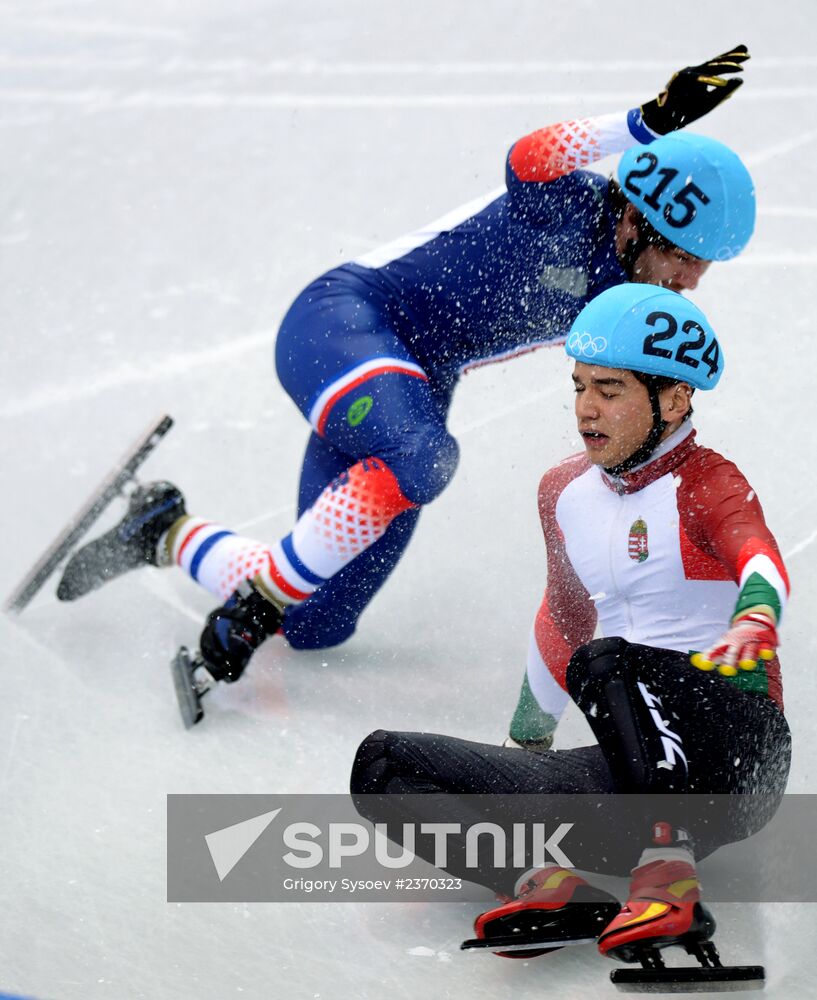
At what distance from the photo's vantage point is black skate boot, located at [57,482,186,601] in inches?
174

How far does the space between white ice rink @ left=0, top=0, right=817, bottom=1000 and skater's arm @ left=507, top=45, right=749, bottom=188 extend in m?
1.27

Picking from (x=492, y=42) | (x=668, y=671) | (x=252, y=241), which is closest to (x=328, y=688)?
(x=668, y=671)

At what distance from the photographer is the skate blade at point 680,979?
8.36ft

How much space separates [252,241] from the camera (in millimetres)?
6246

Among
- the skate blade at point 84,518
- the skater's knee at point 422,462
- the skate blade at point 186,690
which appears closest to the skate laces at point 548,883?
the skater's knee at point 422,462

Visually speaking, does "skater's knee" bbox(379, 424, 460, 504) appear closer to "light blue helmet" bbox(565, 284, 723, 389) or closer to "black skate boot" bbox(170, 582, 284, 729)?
"black skate boot" bbox(170, 582, 284, 729)

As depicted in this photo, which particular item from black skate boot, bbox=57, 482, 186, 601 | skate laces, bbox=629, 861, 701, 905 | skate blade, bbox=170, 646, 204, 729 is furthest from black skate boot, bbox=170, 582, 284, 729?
skate laces, bbox=629, 861, 701, 905

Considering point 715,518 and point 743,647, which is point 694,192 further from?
point 743,647

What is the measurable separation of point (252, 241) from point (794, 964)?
4.17 meters

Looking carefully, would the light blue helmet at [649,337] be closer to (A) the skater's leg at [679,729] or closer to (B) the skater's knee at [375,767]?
(A) the skater's leg at [679,729]

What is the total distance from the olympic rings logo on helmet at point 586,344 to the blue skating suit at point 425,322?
795mm

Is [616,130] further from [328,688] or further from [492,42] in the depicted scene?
[492,42]

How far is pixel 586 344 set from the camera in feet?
9.48

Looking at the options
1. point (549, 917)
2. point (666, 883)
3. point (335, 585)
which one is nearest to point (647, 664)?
point (666, 883)
